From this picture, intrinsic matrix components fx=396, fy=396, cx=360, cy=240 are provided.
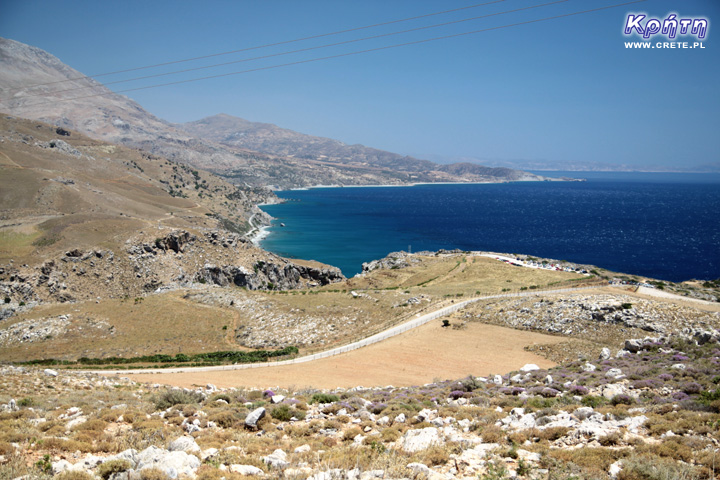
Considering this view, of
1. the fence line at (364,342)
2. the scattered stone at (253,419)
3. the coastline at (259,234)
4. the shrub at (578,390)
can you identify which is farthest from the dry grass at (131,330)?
the coastline at (259,234)

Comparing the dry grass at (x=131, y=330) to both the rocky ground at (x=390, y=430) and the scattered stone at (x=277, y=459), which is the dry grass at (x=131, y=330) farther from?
the scattered stone at (x=277, y=459)

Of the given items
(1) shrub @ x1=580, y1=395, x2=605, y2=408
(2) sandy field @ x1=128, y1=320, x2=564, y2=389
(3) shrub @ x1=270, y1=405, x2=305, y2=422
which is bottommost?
(2) sandy field @ x1=128, y1=320, x2=564, y2=389

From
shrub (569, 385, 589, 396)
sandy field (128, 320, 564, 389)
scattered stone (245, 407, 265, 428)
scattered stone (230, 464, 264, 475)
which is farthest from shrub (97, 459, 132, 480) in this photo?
shrub (569, 385, 589, 396)

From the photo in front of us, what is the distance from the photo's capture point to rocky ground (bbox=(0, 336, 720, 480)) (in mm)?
9359

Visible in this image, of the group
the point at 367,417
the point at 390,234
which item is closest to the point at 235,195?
the point at 390,234

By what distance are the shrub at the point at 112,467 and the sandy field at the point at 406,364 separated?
14935 millimetres

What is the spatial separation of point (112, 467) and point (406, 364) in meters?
21.7

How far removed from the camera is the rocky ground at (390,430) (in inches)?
368

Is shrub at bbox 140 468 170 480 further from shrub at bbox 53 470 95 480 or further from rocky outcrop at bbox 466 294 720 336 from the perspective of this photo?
rocky outcrop at bbox 466 294 720 336

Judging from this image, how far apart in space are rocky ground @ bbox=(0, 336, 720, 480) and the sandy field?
630 centimetres

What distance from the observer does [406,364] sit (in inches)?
1120

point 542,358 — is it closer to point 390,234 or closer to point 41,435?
point 41,435

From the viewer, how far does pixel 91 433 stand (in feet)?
38.2

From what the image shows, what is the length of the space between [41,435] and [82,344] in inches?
1159
